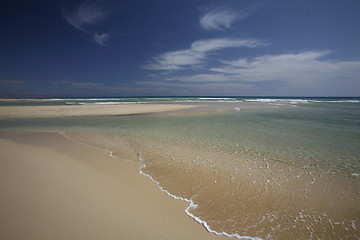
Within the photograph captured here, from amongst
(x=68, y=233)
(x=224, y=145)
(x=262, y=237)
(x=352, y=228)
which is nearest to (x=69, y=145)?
(x=68, y=233)

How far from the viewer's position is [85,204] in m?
3.31

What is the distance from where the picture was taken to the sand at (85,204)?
106 inches

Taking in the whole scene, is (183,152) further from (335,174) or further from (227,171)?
(335,174)

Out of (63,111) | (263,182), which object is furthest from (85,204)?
(63,111)

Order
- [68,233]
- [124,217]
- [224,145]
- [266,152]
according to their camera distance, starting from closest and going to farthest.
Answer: [68,233] < [124,217] < [266,152] < [224,145]

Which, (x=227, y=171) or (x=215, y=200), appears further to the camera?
(x=227, y=171)

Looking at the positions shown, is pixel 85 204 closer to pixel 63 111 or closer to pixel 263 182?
pixel 263 182

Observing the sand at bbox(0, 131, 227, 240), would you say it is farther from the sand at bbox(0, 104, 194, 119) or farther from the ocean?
the sand at bbox(0, 104, 194, 119)

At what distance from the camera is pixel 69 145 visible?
286 inches

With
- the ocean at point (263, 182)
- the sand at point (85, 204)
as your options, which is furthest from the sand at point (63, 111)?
the sand at point (85, 204)

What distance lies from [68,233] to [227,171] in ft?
12.1

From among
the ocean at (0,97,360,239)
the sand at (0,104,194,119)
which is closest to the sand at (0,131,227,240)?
the ocean at (0,97,360,239)

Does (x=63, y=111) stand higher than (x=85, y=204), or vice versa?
(x=63, y=111)

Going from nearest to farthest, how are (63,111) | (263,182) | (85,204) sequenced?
(85,204)
(263,182)
(63,111)
